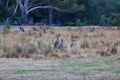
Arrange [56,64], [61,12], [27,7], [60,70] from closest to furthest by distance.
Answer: [60,70]
[56,64]
[27,7]
[61,12]

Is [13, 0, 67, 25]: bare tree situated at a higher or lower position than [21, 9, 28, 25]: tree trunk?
higher

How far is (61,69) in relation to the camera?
38.5 ft

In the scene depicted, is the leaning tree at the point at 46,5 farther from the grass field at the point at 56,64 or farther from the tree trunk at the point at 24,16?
the grass field at the point at 56,64

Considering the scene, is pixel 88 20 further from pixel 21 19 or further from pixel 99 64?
pixel 99 64

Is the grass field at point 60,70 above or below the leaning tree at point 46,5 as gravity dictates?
below

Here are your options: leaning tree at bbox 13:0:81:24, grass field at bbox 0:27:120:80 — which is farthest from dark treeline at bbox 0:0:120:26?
grass field at bbox 0:27:120:80

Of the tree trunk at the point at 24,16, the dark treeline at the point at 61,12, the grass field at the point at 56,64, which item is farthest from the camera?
the dark treeline at the point at 61,12

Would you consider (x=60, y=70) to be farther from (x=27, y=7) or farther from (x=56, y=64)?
(x=27, y=7)

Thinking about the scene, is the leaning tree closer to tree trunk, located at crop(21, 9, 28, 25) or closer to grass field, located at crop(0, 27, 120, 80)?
tree trunk, located at crop(21, 9, 28, 25)

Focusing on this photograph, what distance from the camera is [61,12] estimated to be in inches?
2169

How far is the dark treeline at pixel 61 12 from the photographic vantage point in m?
51.1

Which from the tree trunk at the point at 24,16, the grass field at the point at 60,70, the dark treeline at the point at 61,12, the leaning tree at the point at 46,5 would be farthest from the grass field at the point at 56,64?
the dark treeline at the point at 61,12

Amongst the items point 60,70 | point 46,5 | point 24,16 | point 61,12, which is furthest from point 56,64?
point 61,12

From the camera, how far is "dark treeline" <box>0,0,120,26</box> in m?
51.1
